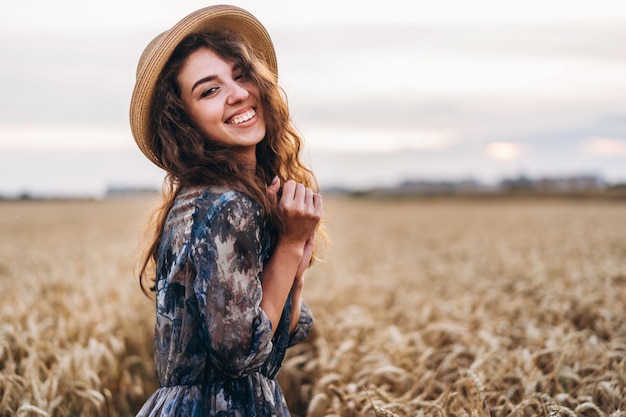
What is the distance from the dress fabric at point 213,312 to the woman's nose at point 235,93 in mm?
366

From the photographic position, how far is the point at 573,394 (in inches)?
140

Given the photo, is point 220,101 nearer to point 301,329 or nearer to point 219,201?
point 219,201

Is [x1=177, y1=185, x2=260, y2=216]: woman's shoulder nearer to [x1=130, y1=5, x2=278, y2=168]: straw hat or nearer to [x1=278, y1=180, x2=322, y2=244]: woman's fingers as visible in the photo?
[x1=278, y1=180, x2=322, y2=244]: woman's fingers

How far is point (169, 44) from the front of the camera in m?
2.11

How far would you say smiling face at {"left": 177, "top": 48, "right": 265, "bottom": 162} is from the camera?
6.81 ft

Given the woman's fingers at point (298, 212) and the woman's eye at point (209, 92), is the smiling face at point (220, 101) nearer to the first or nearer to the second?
the woman's eye at point (209, 92)

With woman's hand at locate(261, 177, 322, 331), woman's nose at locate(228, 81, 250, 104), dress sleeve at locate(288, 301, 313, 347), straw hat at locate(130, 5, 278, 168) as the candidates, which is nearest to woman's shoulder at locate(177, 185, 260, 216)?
woman's hand at locate(261, 177, 322, 331)

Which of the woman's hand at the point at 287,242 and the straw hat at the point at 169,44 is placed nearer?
the woman's hand at the point at 287,242

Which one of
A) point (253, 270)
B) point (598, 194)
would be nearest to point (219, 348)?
point (253, 270)

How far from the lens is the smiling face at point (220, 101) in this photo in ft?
6.81

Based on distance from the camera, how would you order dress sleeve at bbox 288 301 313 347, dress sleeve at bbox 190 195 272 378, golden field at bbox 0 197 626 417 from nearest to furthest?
dress sleeve at bbox 190 195 272 378 → dress sleeve at bbox 288 301 313 347 → golden field at bbox 0 197 626 417

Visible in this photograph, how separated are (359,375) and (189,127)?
2.28 m

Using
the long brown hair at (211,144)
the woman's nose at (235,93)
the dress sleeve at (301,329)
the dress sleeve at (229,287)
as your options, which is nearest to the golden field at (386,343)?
the long brown hair at (211,144)

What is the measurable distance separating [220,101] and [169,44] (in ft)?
0.97
